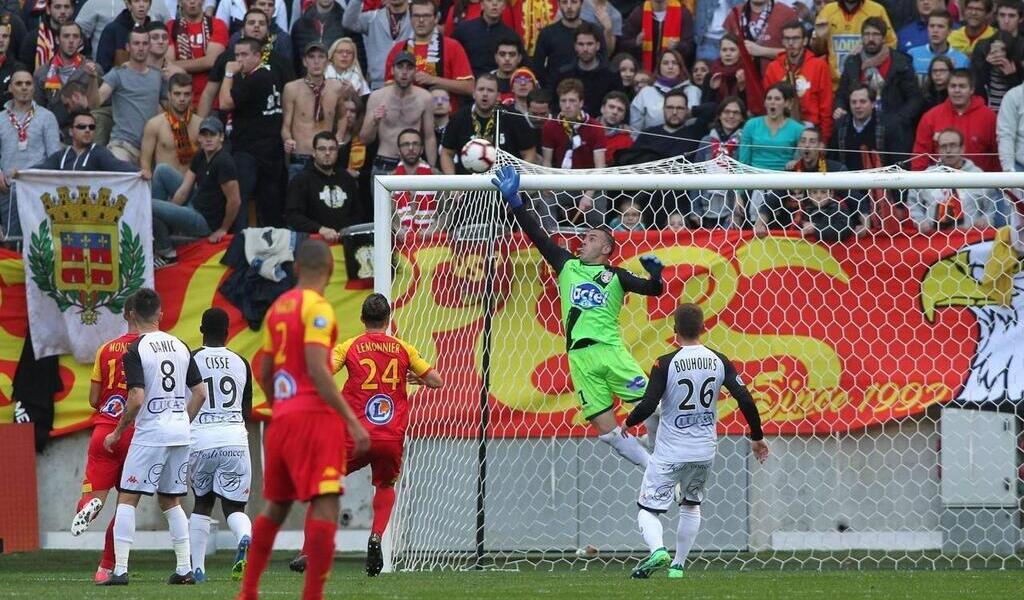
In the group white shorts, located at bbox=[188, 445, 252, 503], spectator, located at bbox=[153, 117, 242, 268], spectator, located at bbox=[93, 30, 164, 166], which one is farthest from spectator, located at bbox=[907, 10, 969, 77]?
white shorts, located at bbox=[188, 445, 252, 503]

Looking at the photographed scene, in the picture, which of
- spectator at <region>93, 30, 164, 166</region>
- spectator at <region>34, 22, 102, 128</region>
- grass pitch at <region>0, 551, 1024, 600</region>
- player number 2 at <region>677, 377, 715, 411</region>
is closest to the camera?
grass pitch at <region>0, 551, 1024, 600</region>

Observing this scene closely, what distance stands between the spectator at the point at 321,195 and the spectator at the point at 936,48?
18.9 feet

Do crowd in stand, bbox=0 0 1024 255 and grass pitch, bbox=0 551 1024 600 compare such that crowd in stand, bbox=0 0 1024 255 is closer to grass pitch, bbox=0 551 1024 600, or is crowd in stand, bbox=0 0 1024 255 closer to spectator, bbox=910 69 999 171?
spectator, bbox=910 69 999 171

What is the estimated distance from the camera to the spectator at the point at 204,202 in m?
14.2

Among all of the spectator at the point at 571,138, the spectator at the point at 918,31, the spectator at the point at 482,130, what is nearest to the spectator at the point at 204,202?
the spectator at the point at 482,130

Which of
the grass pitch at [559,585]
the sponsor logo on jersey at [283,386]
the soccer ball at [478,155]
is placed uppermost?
the soccer ball at [478,155]

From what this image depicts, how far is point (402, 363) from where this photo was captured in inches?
425

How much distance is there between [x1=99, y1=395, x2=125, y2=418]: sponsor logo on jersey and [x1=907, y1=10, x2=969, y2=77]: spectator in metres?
8.48

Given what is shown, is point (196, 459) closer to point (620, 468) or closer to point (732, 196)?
point (620, 468)

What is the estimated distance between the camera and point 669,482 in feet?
34.6

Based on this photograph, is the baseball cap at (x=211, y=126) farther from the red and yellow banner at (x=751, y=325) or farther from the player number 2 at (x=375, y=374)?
the player number 2 at (x=375, y=374)

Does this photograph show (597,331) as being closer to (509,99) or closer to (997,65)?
(509,99)

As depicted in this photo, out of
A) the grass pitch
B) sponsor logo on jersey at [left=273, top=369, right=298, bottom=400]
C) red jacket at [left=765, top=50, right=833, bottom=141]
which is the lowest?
the grass pitch

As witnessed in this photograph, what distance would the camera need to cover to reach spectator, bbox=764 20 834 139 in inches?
588
